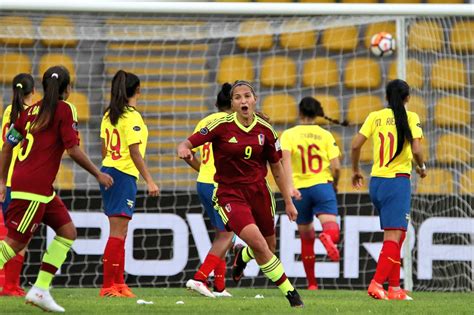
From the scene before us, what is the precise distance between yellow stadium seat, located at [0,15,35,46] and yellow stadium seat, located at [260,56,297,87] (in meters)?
2.79

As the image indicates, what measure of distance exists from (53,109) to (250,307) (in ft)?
6.88

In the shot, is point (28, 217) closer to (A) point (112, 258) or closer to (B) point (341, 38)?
(A) point (112, 258)

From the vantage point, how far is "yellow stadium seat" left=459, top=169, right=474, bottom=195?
13.2 meters

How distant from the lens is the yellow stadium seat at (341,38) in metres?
14.5

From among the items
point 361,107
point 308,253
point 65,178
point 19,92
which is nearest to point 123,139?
point 19,92

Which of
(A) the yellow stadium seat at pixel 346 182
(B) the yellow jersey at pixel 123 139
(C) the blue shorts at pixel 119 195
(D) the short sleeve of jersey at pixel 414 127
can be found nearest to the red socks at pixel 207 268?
(C) the blue shorts at pixel 119 195

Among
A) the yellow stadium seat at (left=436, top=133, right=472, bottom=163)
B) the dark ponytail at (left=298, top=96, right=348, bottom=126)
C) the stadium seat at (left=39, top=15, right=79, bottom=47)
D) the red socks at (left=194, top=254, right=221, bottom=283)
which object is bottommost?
the red socks at (left=194, top=254, right=221, bottom=283)

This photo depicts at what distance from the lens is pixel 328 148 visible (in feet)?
39.4

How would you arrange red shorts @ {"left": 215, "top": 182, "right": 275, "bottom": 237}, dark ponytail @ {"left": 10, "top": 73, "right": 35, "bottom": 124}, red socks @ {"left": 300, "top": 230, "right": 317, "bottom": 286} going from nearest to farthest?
1. red shorts @ {"left": 215, "top": 182, "right": 275, "bottom": 237}
2. dark ponytail @ {"left": 10, "top": 73, "right": 35, "bottom": 124}
3. red socks @ {"left": 300, "top": 230, "right": 317, "bottom": 286}

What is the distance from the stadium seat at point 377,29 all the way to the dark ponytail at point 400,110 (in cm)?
449

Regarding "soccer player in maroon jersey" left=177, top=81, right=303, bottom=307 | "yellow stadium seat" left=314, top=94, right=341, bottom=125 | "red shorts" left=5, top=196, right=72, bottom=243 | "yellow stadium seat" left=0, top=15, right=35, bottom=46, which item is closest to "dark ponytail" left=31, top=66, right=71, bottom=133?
"red shorts" left=5, top=196, right=72, bottom=243

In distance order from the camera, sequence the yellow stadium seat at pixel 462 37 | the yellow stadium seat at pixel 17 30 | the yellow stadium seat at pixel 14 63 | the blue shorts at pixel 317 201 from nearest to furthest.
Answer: the blue shorts at pixel 317 201, the yellow stadium seat at pixel 17 30, the yellow stadium seat at pixel 462 37, the yellow stadium seat at pixel 14 63

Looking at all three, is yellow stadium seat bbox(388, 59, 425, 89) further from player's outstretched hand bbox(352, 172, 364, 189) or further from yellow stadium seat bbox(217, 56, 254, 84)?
player's outstretched hand bbox(352, 172, 364, 189)

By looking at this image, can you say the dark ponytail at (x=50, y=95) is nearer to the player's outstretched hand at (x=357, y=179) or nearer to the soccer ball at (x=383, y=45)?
the player's outstretched hand at (x=357, y=179)
